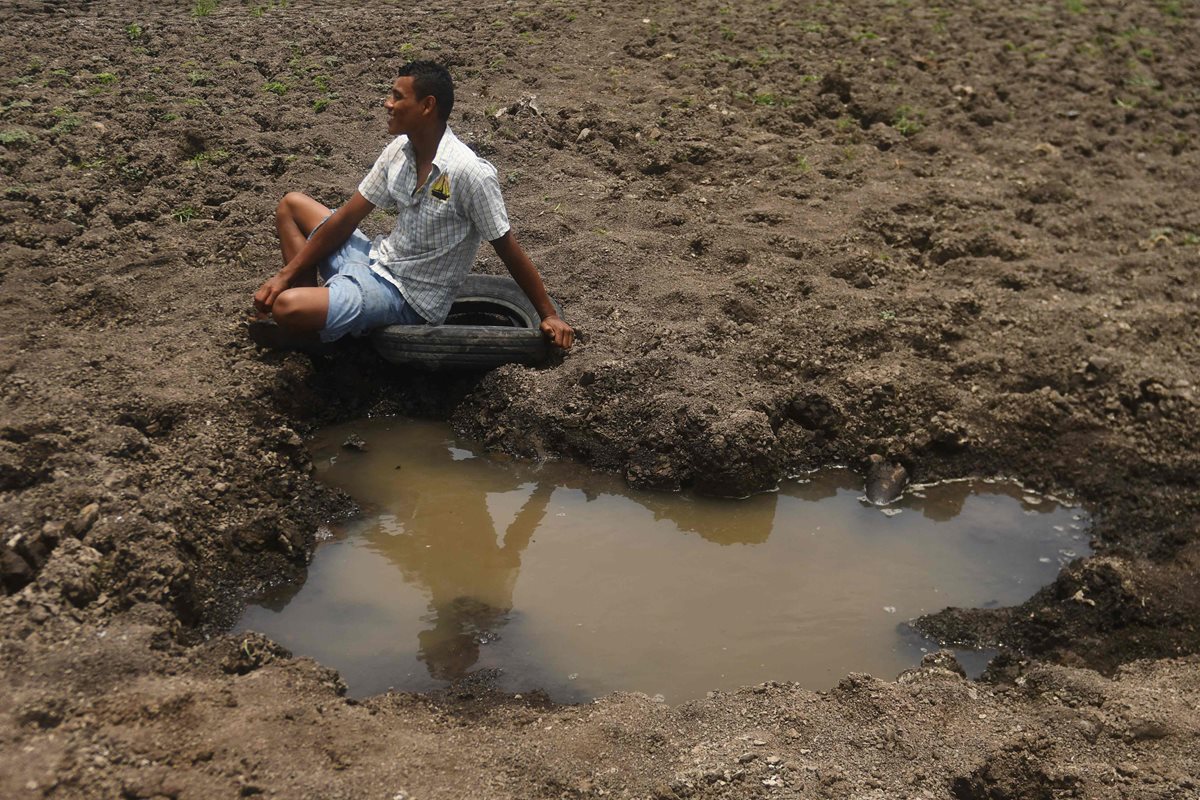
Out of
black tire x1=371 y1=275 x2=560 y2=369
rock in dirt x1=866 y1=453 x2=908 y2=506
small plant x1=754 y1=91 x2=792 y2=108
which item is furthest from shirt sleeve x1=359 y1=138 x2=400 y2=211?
small plant x1=754 y1=91 x2=792 y2=108

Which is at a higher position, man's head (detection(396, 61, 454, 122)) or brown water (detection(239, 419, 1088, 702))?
man's head (detection(396, 61, 454, 122))

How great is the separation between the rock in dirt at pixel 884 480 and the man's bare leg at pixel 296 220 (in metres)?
2.62

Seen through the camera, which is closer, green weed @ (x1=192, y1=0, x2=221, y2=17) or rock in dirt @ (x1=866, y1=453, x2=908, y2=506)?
rock in dirt @ (x1=866, y1=453, x2=908, y2=506)

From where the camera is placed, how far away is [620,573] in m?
4.54

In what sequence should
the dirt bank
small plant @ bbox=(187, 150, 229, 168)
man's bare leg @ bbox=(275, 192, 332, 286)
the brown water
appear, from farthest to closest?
small plant @ bbox=(187, 150, 229, 168) → man's bare leg @ bbox=(275, 192, 332, 286) → the brown water → the dirt bank

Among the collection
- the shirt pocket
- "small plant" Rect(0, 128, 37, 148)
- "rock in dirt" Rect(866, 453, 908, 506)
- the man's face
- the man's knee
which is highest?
the man's face

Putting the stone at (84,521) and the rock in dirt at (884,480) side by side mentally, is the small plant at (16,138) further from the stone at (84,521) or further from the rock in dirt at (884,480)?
the rock in dirt at (884,480)

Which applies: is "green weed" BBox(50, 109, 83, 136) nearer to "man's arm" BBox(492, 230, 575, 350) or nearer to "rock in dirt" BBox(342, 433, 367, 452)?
"rock in dirt" BBox(342, 433, 367, 452)

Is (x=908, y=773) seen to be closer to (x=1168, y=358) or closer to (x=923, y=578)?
(x=923, y=578)

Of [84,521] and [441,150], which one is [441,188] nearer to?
[441,150]

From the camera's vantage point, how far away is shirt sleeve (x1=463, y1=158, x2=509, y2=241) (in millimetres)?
4957

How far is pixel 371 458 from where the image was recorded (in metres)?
5.09

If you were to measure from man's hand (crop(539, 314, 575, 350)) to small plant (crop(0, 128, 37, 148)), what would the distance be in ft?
10.7

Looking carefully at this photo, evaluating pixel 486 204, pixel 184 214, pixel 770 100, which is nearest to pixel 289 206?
pixel 184 214
